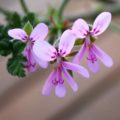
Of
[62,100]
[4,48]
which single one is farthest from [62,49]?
[62,100]

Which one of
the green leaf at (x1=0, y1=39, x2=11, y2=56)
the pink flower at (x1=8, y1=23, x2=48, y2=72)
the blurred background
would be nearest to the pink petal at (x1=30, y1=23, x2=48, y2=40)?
the pink flower at (x1=8, y1=23, x2=48, y2=72)

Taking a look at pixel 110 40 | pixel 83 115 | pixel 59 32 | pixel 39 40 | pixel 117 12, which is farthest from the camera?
pixel 110 40

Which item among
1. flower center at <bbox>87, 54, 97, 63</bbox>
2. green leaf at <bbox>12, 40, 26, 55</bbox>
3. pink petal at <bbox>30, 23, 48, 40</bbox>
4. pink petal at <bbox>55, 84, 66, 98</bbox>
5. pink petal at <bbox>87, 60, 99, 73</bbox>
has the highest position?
pink petal at <bbox>30, 23, 48, 40</bbox>

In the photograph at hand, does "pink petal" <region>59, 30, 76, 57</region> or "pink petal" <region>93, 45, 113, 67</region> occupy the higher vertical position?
"pink petal" <region>59, 30, 76, 57</region>

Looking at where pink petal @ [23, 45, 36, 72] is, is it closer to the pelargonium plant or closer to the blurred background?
the pelargonium plant

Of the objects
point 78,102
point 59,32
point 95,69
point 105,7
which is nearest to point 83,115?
point 78,102

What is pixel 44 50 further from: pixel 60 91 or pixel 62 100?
pixel 62 100

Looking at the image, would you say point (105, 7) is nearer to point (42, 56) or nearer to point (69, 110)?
point (69, 110)

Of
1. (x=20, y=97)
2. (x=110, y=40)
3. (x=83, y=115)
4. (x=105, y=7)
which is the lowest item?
(x=83, y=115)
